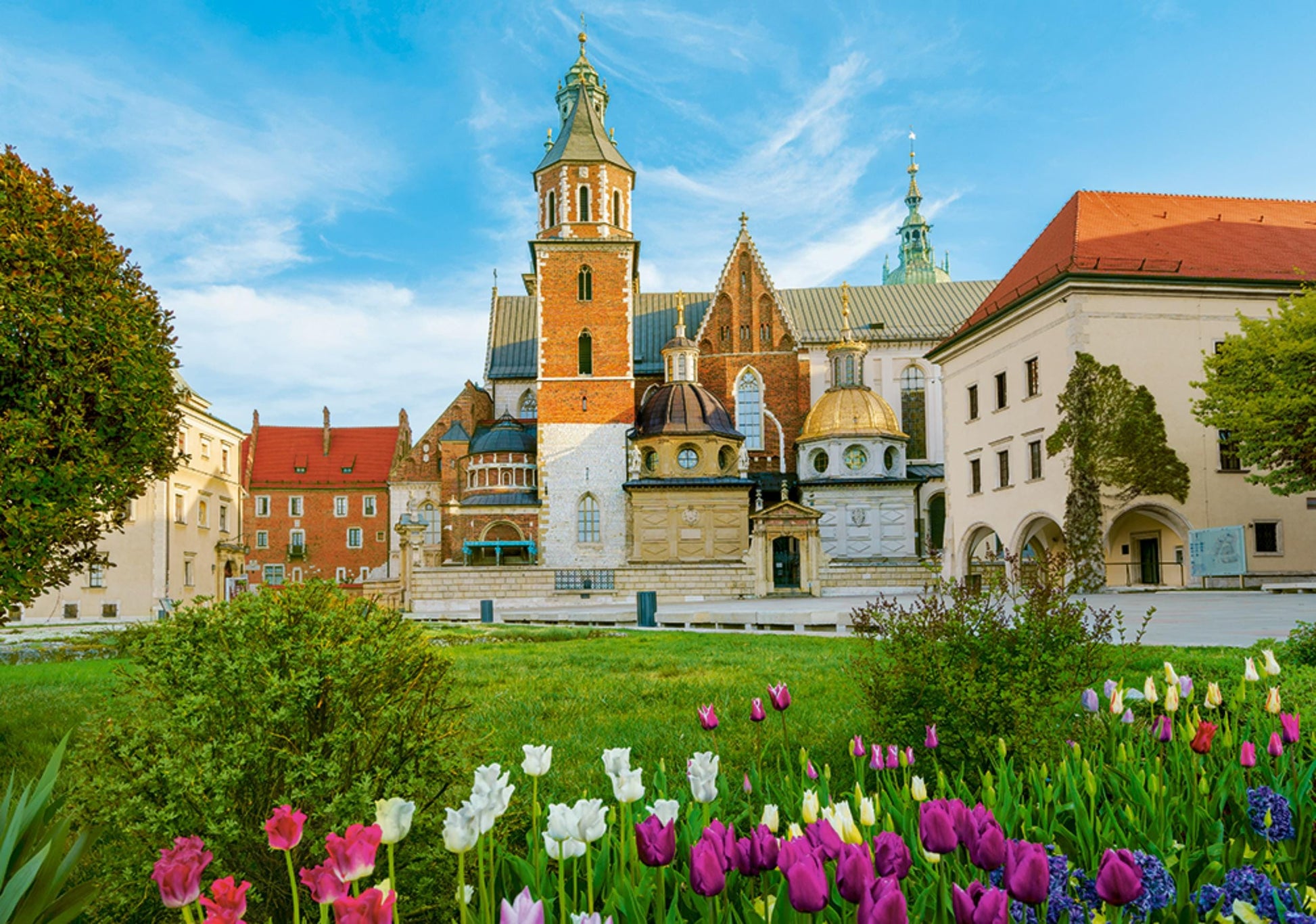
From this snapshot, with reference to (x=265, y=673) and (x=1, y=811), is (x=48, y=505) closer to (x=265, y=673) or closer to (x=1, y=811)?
(x=1, y=811)

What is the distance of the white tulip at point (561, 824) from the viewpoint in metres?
2.49

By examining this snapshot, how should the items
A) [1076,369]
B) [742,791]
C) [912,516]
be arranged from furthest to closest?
[912,516] → [1076,369] → [742,791]

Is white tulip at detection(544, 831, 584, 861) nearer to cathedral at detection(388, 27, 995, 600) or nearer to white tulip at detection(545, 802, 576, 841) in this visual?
white tulip at detection(545, 802, 576, 841)

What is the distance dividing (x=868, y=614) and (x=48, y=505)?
5.95m

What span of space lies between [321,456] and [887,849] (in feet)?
236

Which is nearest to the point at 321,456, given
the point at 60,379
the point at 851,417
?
the point at 851,417

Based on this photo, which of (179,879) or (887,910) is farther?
(179,879)

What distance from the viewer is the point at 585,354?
2082 inches

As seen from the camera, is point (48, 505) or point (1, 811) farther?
point (48, 505)

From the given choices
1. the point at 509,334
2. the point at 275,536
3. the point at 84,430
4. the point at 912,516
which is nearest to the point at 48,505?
the point at 84,430

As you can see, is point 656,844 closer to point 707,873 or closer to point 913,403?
point 707,873

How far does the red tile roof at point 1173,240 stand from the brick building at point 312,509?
1727 inches

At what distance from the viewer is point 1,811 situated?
3.84 meters

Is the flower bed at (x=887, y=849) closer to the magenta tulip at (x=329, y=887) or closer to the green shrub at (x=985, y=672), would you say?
the magenta tulip at (x=329, y=887)
